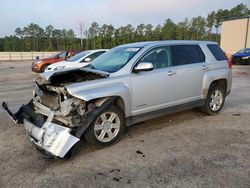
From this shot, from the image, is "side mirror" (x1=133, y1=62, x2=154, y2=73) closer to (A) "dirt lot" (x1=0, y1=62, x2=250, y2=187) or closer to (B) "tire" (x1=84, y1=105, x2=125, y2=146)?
(B) "tire" (x1=84, y1=105, x2=125, y2=146)

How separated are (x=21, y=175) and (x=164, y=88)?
2854 millimetres

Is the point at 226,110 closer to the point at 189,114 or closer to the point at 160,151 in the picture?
the point at 189,114

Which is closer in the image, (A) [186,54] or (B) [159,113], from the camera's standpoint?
(B) [159,113]

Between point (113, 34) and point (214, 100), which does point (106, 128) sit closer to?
point (214, 100)

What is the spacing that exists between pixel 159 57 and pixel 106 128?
1815mm

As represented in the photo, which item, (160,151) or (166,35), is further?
(166,35)

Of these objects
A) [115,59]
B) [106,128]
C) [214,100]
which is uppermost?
[115,59]

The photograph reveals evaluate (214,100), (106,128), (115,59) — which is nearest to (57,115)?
(106,128)

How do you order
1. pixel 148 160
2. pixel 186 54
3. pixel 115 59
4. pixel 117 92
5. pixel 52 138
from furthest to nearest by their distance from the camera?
pixel 186 54 → pixel 115 59 → pixel 117 92 → pixel 148 160 → pixel 52 138

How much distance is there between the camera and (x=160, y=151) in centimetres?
370

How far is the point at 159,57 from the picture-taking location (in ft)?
15.0

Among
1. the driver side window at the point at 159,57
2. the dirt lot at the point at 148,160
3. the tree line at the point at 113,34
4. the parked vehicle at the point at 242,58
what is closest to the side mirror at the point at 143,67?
the driver side window at the point at 159,57

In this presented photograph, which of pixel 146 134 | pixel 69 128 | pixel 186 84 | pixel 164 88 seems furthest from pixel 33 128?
pixel 186 84

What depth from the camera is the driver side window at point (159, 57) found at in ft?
14.4
